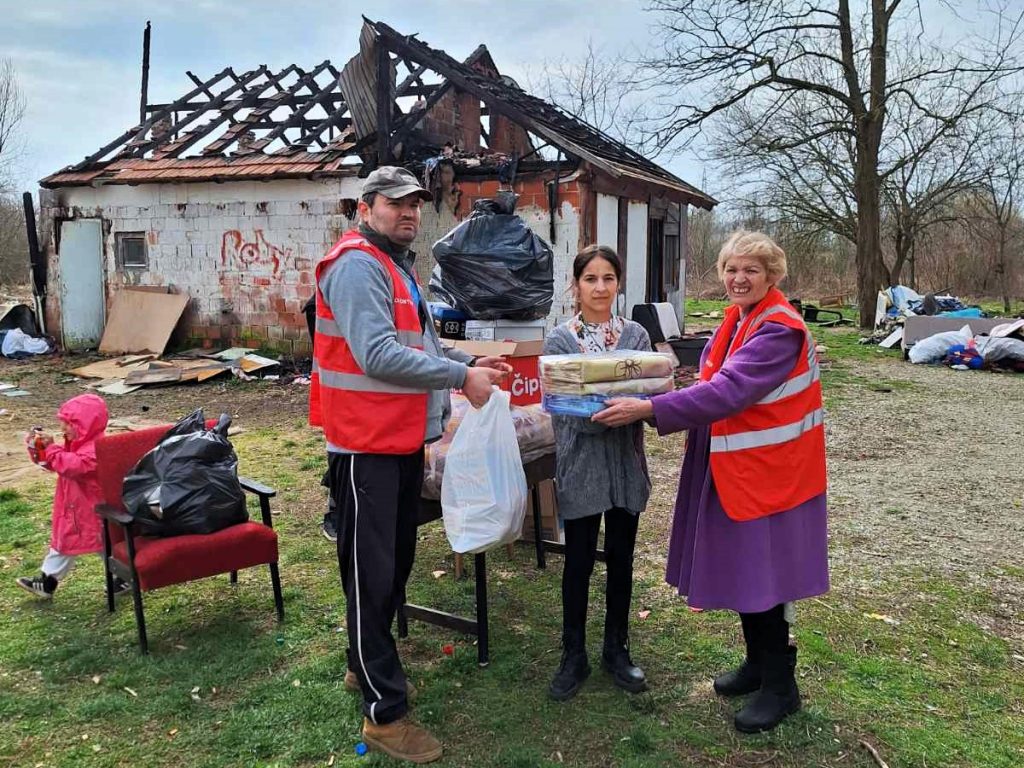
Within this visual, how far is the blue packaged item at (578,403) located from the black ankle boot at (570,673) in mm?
946

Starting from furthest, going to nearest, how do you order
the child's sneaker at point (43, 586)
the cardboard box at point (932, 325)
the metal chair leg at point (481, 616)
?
the cardboard box at point (932, 325) < the child's sneaker at point (43, 586) < the metal chair leg at point (481, 616)

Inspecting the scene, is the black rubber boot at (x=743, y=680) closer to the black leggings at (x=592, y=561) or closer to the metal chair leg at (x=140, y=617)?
the black leggings at (x=592, y=561)

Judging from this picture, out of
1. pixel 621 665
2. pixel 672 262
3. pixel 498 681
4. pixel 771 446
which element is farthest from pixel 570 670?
pixel 672 262

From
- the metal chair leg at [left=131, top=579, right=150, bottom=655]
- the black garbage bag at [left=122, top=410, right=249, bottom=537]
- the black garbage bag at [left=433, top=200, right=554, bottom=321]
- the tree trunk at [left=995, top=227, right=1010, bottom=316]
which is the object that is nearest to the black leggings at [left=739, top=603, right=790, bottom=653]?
the black garbage bag at [left=122, top=410, right=249, bottom=537]

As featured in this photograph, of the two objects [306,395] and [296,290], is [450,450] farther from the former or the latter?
[296,290]

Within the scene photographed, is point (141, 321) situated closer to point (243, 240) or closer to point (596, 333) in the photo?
point (243, 240)

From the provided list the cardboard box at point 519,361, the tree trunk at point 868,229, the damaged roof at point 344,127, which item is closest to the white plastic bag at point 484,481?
the cardboard box at point 519,361

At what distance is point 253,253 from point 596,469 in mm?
9959

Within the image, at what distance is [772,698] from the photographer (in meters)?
2.78

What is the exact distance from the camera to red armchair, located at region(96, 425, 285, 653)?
3352 millimetres

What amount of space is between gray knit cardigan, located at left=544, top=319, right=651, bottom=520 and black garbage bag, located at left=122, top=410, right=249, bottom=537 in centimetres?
162

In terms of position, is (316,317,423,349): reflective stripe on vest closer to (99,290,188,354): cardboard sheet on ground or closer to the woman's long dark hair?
the woman's long dark hair

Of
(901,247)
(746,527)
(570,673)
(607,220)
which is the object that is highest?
(901,247)

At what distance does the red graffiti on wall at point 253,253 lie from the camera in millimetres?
11492
